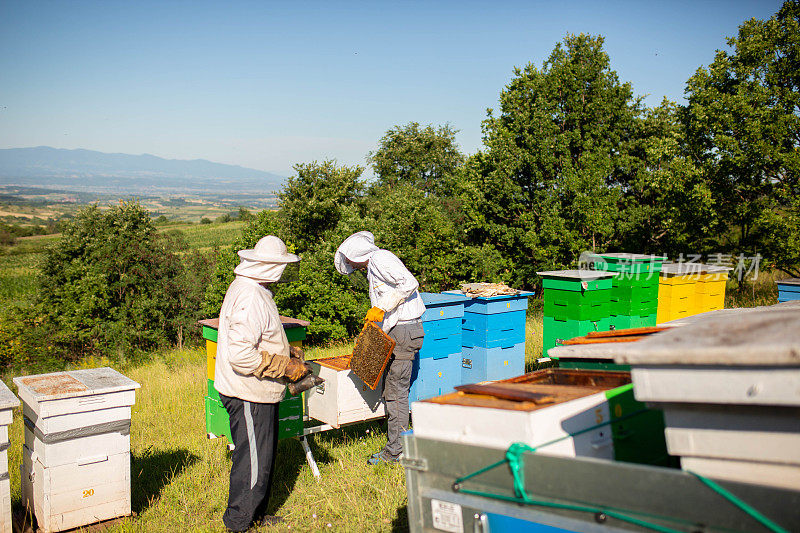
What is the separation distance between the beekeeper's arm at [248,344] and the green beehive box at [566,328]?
4698 mm

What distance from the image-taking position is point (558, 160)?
18.2 m

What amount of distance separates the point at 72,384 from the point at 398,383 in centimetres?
278

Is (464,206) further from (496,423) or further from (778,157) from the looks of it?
(496,423)

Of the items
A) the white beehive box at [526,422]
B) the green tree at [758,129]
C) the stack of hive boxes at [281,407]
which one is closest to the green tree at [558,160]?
the green tree at [758,129]

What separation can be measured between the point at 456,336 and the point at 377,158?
31.0 meters

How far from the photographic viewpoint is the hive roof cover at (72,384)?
12.3ft

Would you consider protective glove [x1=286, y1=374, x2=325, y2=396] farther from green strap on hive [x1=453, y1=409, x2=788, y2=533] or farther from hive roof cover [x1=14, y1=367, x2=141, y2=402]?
green strap on hive [x1=453, y1=409, x2=788, y2=533]

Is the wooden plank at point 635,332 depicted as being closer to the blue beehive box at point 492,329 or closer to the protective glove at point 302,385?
the protective glove at point 302,385

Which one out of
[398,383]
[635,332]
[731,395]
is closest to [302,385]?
[398,383]

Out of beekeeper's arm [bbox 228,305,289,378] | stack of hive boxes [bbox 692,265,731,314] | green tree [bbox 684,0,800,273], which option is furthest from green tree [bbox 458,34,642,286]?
beekeeper's arm [bbox 228,305,289,378]

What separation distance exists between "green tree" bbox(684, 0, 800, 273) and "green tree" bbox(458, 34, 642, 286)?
319 cm

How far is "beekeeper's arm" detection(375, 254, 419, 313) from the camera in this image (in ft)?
17.1

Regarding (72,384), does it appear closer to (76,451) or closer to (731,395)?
(76,451)

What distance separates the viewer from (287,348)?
4.29m
